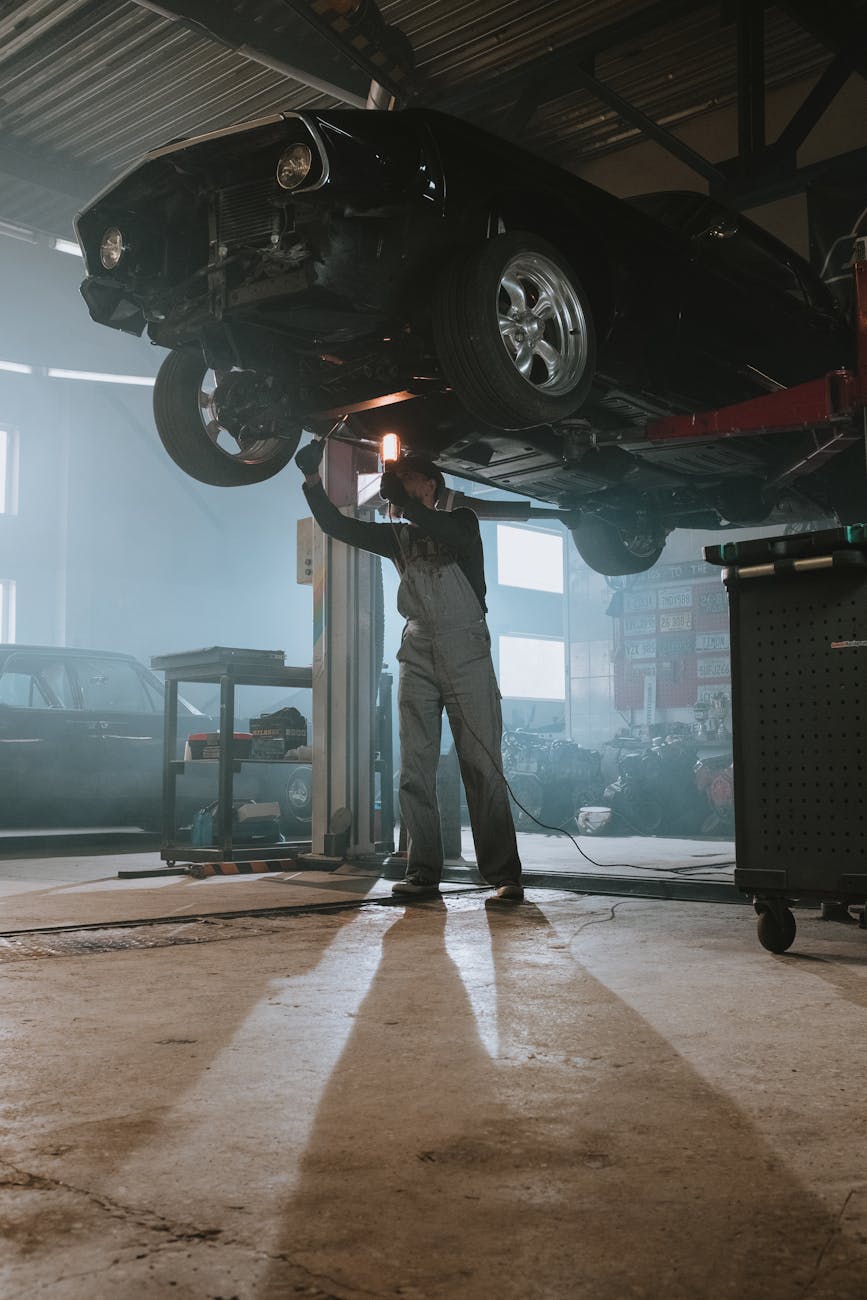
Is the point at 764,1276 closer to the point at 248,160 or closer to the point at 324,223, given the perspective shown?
the point at 324,223

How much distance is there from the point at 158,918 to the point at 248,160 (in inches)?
92.8

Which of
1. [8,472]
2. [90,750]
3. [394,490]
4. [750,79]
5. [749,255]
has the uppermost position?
[750,79]

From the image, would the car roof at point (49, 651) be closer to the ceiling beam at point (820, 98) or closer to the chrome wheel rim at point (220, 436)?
the chrome wheel rim at point (220, 436)

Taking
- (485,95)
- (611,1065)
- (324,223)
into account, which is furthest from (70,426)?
(611,1065)

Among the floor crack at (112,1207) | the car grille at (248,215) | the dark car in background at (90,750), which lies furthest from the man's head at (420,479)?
the dark car in background at (90,750)

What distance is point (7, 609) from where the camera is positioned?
12.1 meters

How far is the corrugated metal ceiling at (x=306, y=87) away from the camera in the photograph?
20.7 ft

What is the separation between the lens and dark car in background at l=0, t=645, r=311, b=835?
7598 mm

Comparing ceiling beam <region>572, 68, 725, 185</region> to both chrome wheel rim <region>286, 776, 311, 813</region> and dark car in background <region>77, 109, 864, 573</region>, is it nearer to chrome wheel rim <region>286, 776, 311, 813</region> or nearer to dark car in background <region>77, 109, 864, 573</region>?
dark car in background <region>77, 109, 864, 573</region>

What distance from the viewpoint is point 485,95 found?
680 centimetres

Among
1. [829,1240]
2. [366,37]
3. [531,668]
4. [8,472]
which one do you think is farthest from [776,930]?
[531,668]

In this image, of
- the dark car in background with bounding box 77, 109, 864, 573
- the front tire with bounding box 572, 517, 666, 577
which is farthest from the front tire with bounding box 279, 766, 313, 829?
the dark car in background with bounding box 77, 109, 864, 573

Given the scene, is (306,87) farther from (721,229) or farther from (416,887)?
(416,887)

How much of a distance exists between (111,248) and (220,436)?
1.04 metres
